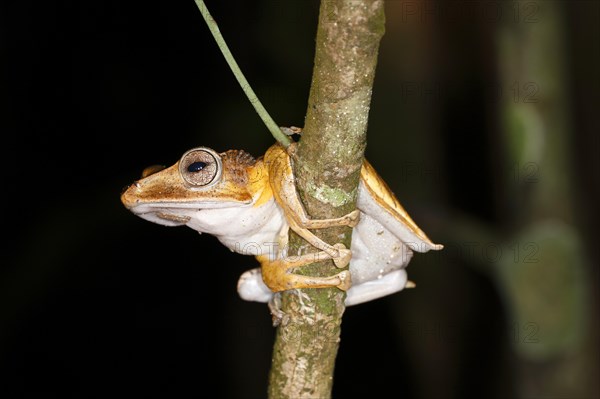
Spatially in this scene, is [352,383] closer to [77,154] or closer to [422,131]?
[422,131]

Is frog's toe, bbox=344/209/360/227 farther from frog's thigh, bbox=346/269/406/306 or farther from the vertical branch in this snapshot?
frog's thigh, bbox=346/269/406/306

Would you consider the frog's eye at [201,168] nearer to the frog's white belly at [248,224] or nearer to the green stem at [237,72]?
the frog's white belly at [248,224]

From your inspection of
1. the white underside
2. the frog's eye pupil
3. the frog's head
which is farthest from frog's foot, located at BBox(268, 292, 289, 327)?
the frog's eye pupil

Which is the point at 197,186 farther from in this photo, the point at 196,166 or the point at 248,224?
the point at 248,224

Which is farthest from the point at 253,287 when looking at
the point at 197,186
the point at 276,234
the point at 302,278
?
the point at 302,278

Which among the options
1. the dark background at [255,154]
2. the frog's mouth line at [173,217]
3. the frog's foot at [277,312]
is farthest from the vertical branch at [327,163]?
the dark background at [255,154]

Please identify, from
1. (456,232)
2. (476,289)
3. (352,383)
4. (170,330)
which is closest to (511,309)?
(456,232)
